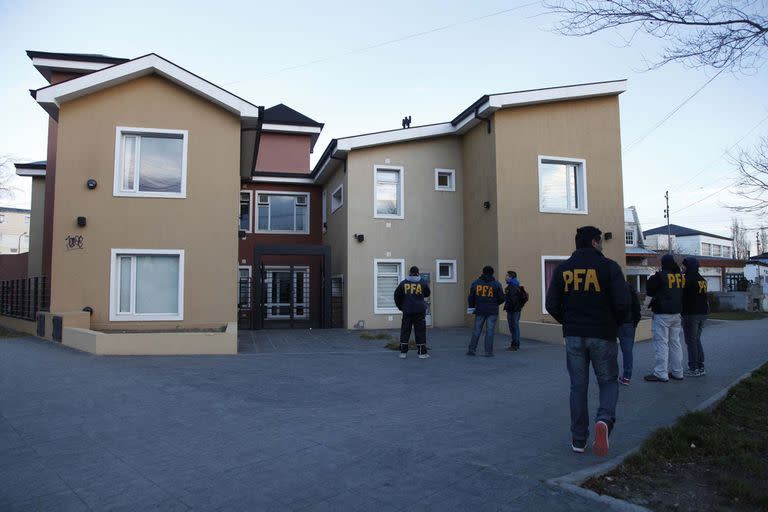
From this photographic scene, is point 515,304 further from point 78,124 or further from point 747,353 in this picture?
point 78,124

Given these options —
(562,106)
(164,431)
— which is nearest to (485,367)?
(164,431)

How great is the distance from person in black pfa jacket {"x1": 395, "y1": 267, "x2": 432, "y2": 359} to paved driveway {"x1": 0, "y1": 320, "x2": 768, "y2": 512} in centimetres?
72

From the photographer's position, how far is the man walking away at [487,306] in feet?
34.4

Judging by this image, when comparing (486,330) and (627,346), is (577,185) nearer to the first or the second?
(486,330)

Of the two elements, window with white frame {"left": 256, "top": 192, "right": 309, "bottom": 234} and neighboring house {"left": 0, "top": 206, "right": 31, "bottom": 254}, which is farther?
neighboring house {"left": 0, "top": 206, "right": 31, "bottom": 254}

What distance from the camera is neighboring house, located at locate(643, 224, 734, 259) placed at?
6150 cm

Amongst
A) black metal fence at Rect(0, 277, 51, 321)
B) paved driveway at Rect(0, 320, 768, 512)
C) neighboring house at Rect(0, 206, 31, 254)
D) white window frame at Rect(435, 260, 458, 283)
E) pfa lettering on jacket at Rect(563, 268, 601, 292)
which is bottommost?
paved driveway at Rect(0, 320, 768, 512)

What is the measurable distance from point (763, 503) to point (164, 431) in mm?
4889

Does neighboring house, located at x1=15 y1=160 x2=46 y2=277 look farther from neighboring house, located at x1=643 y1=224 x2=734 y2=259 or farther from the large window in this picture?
neighboring house, located at x1=643 y1=224 x2=734 y2=259

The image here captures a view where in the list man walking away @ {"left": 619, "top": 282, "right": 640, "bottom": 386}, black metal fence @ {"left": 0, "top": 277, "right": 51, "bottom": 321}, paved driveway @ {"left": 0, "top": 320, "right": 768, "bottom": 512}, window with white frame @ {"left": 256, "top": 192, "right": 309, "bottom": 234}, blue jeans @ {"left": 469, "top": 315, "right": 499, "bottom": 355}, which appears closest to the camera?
paved driveway @ {"left": 0, "top": 320, "right": 768, "bottom": 512}

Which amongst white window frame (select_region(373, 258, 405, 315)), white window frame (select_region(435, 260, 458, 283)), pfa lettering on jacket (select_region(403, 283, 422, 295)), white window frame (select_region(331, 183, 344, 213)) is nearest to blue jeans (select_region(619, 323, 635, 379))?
pfa lettering on jacket (select_region(403, 283, 422, 295))

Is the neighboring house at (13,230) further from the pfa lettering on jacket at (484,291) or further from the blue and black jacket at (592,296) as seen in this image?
the blue and black jacket at (592,296)

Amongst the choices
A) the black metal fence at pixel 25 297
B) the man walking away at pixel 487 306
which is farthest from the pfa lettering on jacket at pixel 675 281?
the black metal fence at pixel 25 297

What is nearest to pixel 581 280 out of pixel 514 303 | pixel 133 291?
pixel 514 303
